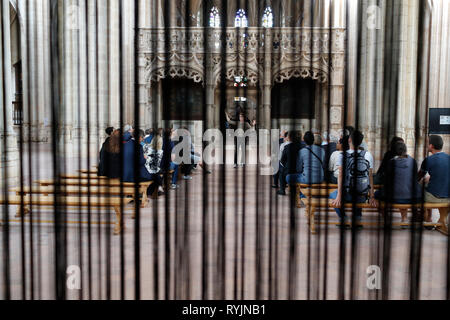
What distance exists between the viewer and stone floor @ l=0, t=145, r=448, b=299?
8.36 ft

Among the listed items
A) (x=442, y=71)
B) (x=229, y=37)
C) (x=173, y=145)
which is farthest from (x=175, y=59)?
(x=442, y=71)

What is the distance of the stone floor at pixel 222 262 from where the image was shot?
8.36 feet

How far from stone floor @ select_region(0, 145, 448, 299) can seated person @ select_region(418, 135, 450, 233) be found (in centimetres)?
40

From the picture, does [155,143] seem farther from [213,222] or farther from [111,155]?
[111,155]

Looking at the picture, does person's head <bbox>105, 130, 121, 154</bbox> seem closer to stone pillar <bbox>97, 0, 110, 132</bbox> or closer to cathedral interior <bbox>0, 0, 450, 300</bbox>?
stone pillar <bbox>97, 0, 110, 132</bbox>

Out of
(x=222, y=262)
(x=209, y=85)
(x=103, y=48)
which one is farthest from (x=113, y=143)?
(x=103, y=48)

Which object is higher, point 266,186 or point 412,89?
point 412,89

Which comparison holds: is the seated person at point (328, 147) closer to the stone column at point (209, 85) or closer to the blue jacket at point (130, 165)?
the stone column at point (209, 85)

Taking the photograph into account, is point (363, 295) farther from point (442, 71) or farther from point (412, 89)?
point (442, 71)

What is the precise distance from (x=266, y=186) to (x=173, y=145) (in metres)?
2.11

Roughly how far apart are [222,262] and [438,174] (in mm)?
3254

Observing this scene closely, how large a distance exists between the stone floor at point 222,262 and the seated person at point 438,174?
40 cm

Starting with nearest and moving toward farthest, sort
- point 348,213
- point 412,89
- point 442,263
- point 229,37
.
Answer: point 442,263 → point 348,213 → point 412,89 → point 229,37

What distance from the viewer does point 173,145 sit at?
823cm
